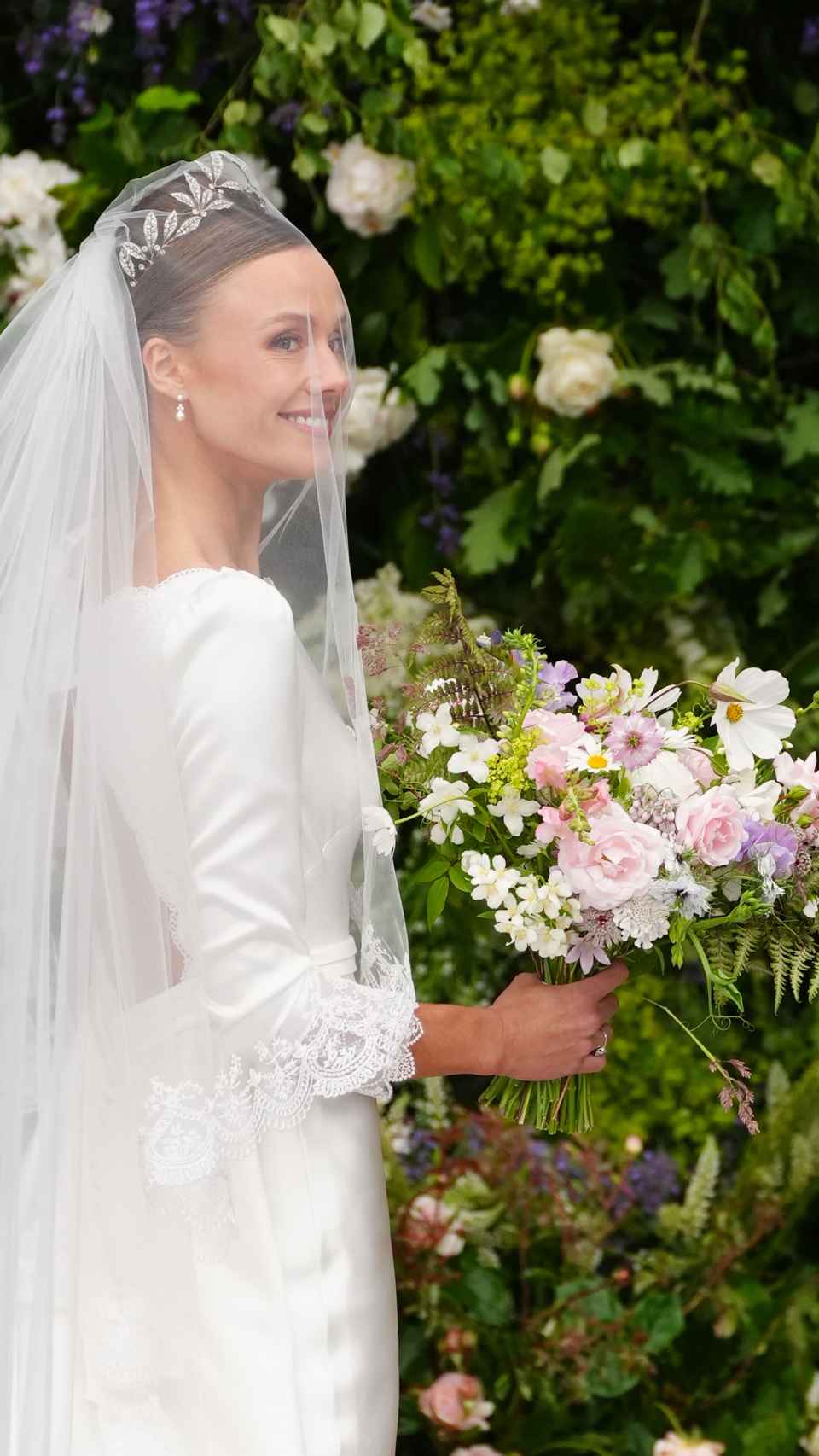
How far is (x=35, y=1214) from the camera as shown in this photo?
1.34 m

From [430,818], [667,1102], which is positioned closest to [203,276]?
[430,818]

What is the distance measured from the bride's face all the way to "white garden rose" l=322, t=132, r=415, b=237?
132cm

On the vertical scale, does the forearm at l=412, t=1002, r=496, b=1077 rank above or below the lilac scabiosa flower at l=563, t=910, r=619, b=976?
below

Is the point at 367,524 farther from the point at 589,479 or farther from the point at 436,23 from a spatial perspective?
the point at 436,23

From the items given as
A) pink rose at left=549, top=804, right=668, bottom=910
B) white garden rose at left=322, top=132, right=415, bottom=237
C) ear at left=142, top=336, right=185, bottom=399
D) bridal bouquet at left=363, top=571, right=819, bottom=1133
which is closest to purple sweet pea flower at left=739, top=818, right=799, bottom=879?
bridal bouquet at left=363, top=571, right=819, bottom=1133

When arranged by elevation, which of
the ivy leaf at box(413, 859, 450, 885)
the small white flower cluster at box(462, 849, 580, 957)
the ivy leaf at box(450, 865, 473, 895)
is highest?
the small white flower cluster at box(462, 849, 580, 957)

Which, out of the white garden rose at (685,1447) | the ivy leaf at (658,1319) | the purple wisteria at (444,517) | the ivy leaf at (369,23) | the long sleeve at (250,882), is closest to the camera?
the long sleeve at (250,882)

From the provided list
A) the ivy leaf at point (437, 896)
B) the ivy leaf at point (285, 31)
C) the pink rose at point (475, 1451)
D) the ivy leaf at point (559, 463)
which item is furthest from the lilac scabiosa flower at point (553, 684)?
the ivy leaf at point (285, 31)

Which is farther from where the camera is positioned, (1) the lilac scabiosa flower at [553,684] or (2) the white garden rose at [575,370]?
(2) the white garden rose at [575,370]

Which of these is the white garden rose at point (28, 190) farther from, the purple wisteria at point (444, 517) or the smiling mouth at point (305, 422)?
the smiling mouth at point (305, 422)

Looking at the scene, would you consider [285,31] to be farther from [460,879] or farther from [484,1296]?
[484,1296]

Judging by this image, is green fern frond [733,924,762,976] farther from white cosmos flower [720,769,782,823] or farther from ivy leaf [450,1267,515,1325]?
ivy leaf [450,1267,515,1325]

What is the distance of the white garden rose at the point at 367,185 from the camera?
2719 millimetres

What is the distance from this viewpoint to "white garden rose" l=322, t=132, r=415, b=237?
2719mm
